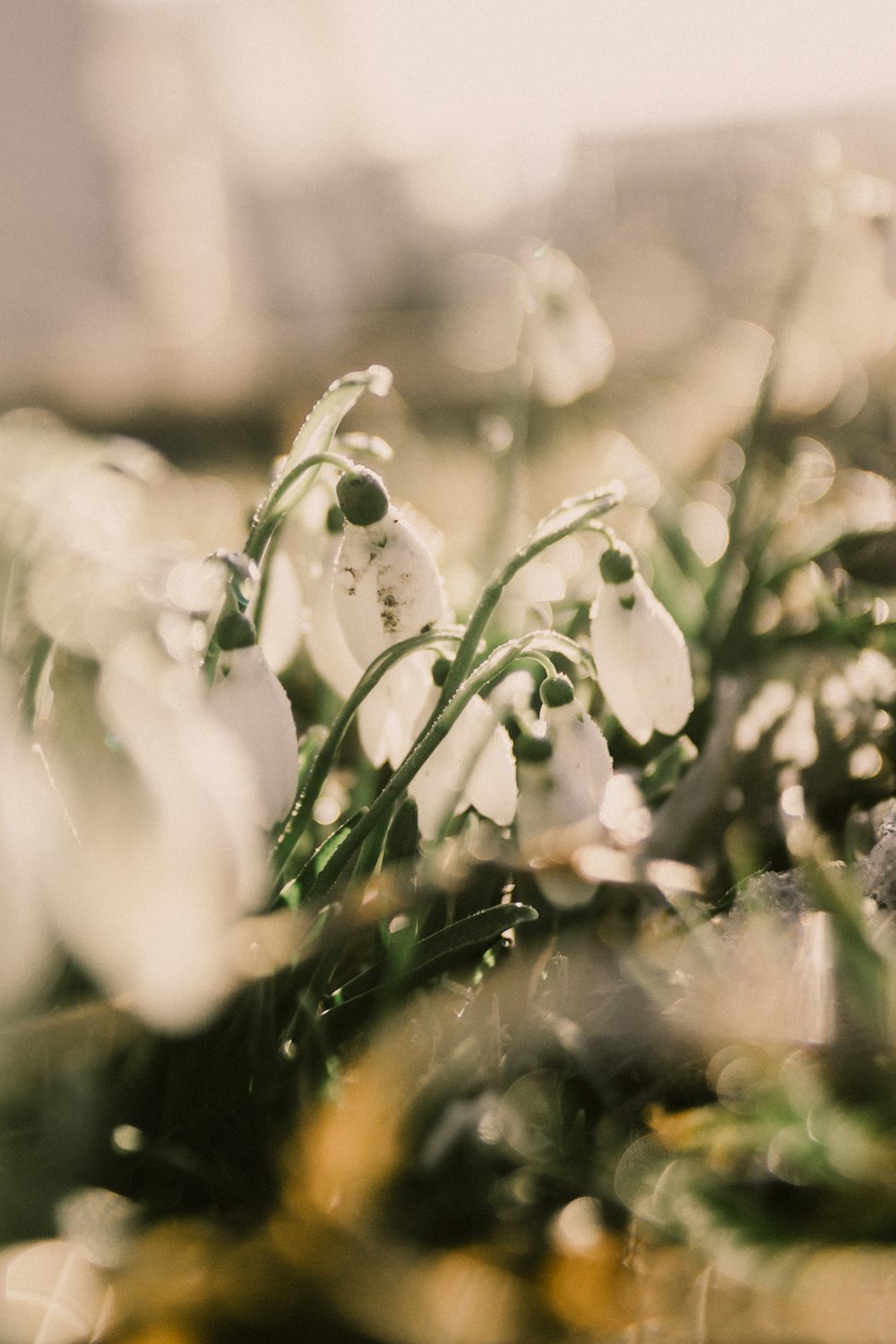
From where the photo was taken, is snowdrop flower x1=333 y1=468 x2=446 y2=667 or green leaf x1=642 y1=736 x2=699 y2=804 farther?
green leaf x1=642 y1=736 x2=699 y2=804

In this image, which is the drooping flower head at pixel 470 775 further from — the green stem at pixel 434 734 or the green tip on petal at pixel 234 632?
the green tip on petal at pixel 234 632

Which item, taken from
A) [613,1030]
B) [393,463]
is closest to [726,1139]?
[613,1030]

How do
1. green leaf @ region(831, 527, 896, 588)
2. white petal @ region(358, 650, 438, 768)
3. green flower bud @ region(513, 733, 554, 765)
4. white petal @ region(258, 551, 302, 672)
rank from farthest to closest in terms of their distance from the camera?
green leaf @ region(831, 527, 896, 588)
white petal @ region(258, 551, 302, 672)
white petal @ region(358, 650, 438, 768)
green flower bud @ region(513, 733, 554, 765)

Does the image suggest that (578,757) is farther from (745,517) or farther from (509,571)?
(745,517)

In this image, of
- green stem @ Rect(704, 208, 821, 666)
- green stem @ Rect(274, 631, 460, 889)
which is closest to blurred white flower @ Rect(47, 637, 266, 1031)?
green stem @ Rect(274, 631, 460, 889)

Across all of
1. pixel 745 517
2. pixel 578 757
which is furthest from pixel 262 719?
pixel 745 517

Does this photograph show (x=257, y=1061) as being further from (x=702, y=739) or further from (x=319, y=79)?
(x=319, y=79)

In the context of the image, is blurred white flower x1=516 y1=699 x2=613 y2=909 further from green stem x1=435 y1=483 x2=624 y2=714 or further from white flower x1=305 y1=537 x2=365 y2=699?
white flower x1=305 y1=537 x2=365 y2=699
